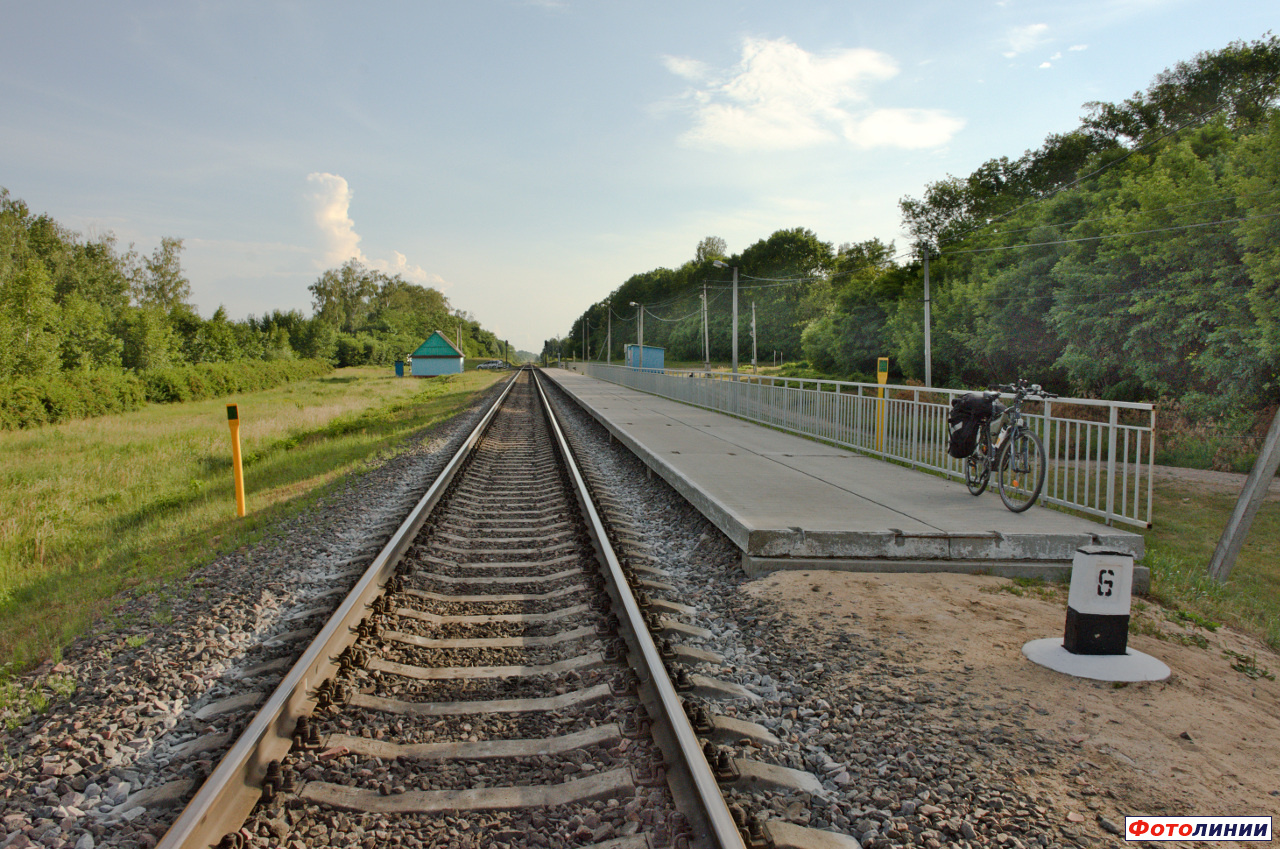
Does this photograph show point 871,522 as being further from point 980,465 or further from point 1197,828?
point 1197,828

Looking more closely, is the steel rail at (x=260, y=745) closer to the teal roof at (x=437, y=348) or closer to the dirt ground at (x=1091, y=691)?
the dirt ground at (x=1091, y=691)

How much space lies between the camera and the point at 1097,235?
3438 cm

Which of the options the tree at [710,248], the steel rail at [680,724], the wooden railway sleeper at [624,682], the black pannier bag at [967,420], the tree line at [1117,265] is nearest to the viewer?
the steel rail at [680,724]

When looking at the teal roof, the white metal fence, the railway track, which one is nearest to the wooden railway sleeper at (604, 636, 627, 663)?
the railway track

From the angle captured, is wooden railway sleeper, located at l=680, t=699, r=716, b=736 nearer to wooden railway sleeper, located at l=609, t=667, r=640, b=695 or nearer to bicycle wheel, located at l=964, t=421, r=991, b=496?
wooden railway sleeper, located at l=609, t=667, r=640, b=695

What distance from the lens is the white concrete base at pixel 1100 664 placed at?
150 inches

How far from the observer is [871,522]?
6.29m

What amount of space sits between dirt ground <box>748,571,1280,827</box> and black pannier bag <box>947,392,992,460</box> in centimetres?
276

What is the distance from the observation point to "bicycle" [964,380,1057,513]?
695 cm

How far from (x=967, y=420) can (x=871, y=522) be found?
8.42 feet

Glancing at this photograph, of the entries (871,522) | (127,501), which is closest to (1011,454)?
(871,522)

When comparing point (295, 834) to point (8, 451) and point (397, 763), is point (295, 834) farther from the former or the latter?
point (8, 451)

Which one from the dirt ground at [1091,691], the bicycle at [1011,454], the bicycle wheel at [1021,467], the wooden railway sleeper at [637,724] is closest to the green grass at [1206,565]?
the dirt ground at [1091,691]

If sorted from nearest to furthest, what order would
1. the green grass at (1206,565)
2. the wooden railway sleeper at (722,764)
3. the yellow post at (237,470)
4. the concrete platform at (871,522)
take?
the wooden railway sleeper at (722,764)
the green grass at (1206,565)
the concrete platform at (871,522)
the yellow post at (237,470)
